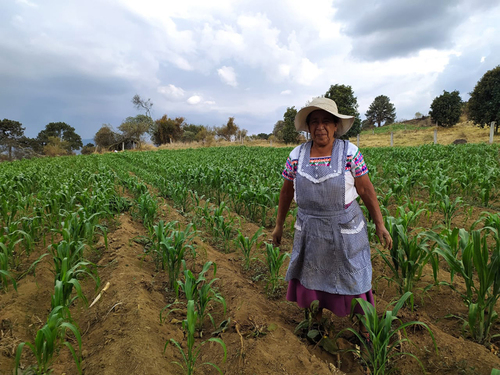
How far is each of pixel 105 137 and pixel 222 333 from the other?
4777 centimetres

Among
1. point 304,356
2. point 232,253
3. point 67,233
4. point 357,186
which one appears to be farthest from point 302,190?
point 67,233

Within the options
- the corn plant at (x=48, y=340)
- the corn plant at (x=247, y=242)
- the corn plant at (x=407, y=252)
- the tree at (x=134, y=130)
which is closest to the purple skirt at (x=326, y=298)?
the corn plant at (x=407, y=252)

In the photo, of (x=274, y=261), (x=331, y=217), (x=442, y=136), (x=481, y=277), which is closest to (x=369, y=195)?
(x=331, y=217)

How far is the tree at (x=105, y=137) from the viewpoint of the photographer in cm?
4266

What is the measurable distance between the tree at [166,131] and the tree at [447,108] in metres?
39.2

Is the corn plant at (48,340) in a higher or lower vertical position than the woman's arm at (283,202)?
lower

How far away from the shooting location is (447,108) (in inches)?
1207

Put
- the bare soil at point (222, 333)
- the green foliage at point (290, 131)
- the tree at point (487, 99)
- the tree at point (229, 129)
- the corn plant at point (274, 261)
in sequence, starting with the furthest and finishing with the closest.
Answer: the tree at point (229, 129)
the green foliage at point (290, 131)
the tree at point (487, 99)
the corn plant at point (274, 261)
the bare soil at point (222, 333)

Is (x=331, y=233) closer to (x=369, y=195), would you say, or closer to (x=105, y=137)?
(x=369, y=195)

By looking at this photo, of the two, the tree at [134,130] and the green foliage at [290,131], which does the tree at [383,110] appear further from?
the tree at [134,130]

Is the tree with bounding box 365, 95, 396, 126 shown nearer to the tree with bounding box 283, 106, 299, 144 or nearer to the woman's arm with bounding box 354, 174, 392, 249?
the tree with bounding box 283, 106, 299, 144

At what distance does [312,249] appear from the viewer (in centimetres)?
193

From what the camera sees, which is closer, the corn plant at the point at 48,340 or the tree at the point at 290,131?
the corn plant at the point at 48,340

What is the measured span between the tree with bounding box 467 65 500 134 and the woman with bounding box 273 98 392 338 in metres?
30.4
